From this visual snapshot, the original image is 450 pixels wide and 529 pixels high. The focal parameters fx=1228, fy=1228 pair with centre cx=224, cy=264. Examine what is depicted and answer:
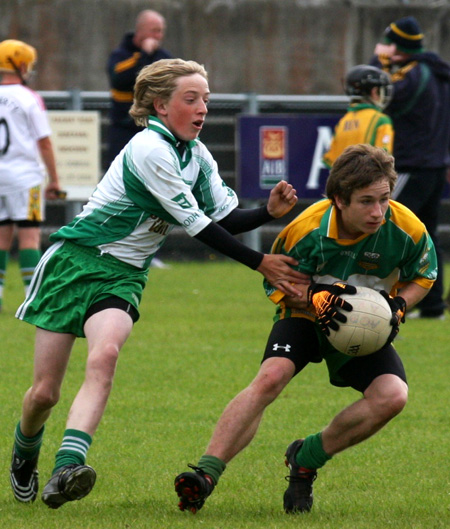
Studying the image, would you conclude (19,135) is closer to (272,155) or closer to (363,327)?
(272,155)

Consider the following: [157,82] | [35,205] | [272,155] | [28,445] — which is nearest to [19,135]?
[35,205]

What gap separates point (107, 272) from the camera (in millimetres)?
4965

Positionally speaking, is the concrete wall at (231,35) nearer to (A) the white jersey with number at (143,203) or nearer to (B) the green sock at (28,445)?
(A) the white jersey with number at (143,203)

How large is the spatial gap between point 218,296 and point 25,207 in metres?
2.62

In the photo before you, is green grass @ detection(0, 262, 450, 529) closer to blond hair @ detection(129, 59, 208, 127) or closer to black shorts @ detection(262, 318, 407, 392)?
black shorts @ detection(262, 318, 407, 392)

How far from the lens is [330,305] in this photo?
4.88 m

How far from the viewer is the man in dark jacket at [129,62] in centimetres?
1305

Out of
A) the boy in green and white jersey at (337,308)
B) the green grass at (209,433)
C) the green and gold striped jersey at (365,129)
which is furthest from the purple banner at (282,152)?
the boy in green and white jersey at (337,308)

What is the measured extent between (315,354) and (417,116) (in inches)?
216

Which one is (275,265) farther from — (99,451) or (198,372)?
(198,372)

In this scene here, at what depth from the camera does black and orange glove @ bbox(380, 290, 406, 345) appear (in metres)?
4.96

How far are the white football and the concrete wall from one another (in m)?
11.4

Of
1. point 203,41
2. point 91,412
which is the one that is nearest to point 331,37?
point 203,41

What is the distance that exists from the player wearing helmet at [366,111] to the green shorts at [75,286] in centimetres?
427
